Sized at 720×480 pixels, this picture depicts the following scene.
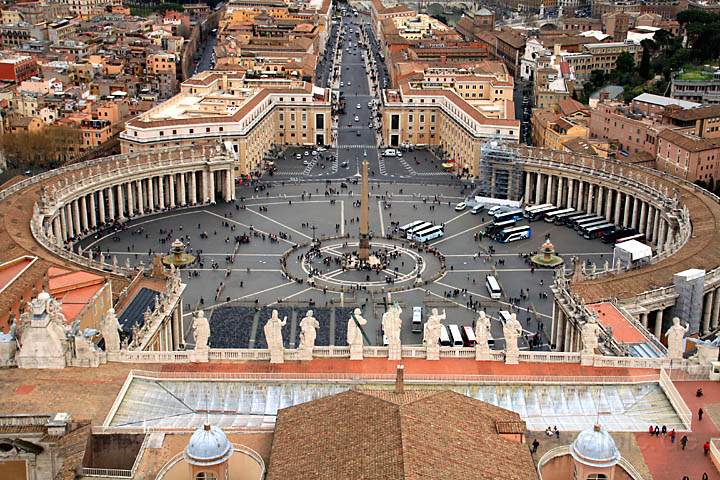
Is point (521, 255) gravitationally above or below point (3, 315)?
below

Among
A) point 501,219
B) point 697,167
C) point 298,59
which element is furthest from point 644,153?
point 298,59

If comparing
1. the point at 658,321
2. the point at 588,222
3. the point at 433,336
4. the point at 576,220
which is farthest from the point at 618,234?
the point at 433,336

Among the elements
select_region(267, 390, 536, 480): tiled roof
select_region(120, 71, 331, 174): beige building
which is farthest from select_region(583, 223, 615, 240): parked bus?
select_region(267, 390, 536, 480): tiled roof

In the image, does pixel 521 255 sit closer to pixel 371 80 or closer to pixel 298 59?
pixel 298 59

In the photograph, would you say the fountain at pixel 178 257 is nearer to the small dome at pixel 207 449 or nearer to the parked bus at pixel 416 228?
the parked bus at pixel 416 228

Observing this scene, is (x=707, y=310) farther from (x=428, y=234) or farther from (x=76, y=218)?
(x=76, y=218)

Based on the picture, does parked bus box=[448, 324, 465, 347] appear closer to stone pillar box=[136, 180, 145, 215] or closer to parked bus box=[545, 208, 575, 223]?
parked bus box=[545, 208, 575, 223]
